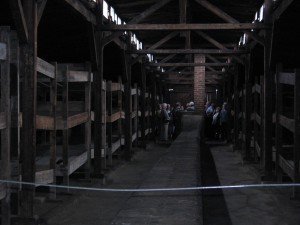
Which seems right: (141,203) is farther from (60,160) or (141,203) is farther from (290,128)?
(60,160)

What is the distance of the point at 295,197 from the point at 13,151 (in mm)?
4448

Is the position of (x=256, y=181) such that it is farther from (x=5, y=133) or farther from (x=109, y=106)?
(x=5, y=133)

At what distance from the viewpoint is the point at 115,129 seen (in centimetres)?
1694

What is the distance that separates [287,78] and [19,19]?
462 centimetres

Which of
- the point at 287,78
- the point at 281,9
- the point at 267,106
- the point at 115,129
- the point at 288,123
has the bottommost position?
the point at 115,129

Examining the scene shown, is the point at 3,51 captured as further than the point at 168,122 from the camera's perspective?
No

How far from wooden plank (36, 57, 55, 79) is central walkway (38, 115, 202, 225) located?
2.00 m

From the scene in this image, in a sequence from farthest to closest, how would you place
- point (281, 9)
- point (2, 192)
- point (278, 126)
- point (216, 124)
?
point (216, 124), point (278, 126), point (281, 9), point (2, 192)

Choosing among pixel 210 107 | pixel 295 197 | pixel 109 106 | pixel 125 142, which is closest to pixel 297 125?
pixel 295 197

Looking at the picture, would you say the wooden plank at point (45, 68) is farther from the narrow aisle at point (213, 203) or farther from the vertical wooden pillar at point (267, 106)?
the vertical wooden pillar at point (267, 106)

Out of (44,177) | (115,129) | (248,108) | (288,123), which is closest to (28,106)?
(44,177)

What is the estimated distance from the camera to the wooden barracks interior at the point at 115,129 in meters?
6.71

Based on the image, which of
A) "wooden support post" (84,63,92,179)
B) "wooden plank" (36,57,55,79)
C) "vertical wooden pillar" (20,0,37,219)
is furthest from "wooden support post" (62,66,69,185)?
"vertical wooden pillar" (20,0,37,219)

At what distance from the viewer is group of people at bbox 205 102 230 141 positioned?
2204 cm
